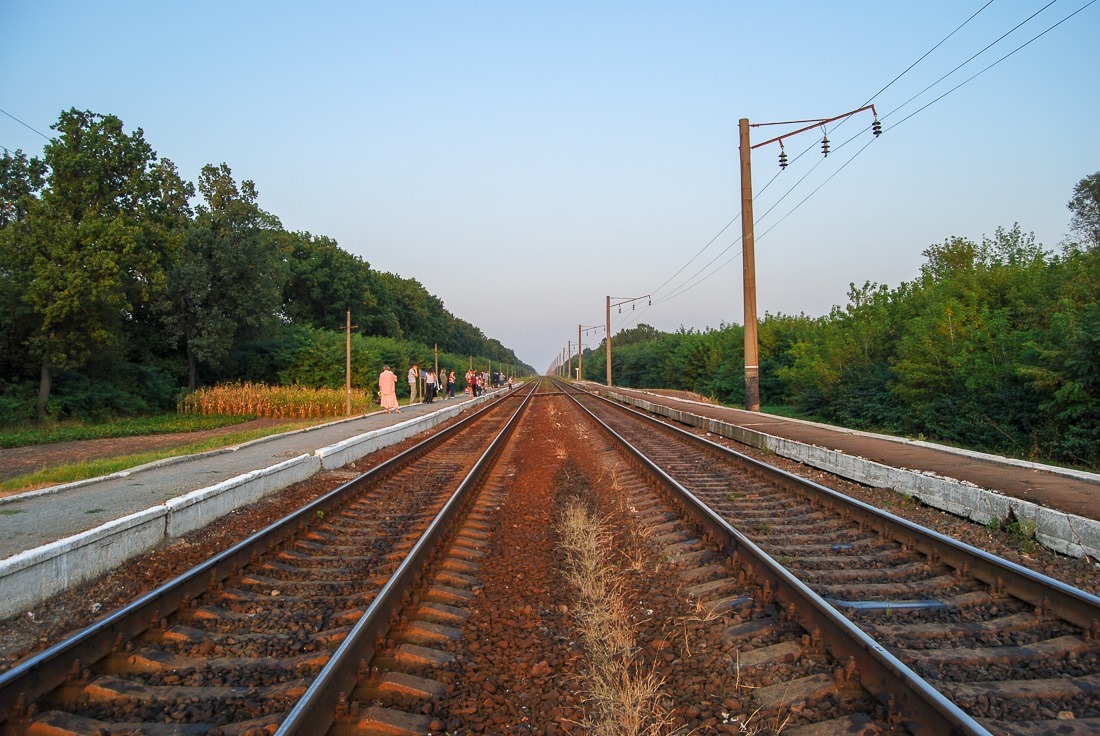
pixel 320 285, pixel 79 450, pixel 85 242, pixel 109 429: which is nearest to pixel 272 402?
pixel 109 429

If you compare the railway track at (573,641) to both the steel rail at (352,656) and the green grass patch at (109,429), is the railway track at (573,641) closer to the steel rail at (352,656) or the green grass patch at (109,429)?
the steel rail at (352,656)

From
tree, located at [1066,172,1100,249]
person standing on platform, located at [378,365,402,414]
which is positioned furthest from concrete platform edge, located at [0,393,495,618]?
tree, located at [1066,172,1100,249]

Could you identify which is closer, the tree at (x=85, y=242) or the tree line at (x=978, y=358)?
the tree line at (x=978, y=358)

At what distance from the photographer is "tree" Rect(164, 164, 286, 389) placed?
33844 millimetres

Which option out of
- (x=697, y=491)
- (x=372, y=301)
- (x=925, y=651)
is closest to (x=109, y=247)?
(x=697, y=491)

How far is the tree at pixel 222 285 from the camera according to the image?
33844mm

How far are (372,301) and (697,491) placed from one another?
64014mm

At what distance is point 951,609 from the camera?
4.45 m

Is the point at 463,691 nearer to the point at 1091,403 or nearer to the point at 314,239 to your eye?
the point at 1091,403

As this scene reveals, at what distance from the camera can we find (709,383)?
149ft

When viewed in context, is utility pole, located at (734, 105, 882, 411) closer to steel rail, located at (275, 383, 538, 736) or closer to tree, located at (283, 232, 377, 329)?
steel rail, located at (275, 383, 538, 736)

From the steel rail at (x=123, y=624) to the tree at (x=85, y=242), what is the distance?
23545 mm

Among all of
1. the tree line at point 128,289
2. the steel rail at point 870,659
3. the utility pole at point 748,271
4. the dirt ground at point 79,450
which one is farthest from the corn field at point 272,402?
the steel rail at point 870,659

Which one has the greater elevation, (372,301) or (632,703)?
(372,301)
